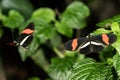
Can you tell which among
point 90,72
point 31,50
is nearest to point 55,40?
point 31,50

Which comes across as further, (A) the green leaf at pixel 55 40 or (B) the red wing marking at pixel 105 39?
(A) the green leaf at pixel 55 40

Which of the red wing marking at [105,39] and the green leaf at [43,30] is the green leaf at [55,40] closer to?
the green leaf at [43,30]

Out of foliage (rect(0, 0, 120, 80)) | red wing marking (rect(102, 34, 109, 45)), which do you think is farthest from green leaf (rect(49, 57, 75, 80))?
red wing marking (rect(102, 34, 109, 45))

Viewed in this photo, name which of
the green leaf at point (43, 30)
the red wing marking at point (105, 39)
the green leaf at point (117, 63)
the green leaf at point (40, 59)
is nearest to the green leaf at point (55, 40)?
the green leaf at point (40, 59)

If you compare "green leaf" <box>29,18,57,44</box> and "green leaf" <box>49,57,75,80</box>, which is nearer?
"green leaf" <box>49,57,75,80</box>

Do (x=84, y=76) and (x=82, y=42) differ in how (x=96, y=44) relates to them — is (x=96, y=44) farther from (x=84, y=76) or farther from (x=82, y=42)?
(x=84, y=76)

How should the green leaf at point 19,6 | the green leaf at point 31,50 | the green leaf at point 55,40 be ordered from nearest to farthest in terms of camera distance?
the green leaf at point 31,50
the green leaf at point 55,40
the green leaf at point 19,6

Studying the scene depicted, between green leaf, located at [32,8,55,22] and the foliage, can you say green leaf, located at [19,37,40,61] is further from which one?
green leaf, located at [32,8,55,22]
